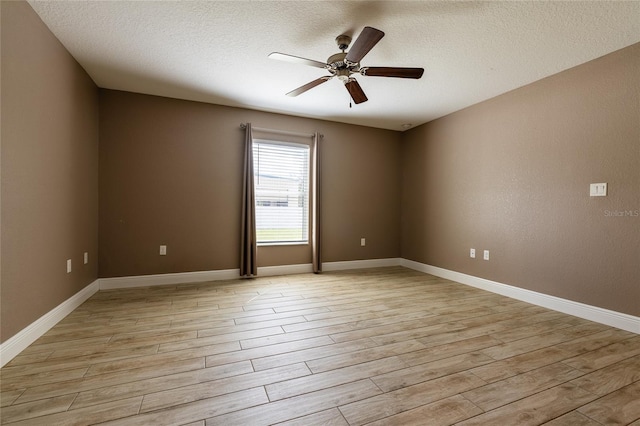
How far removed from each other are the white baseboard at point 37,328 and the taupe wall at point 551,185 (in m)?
4.65

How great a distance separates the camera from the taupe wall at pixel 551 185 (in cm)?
253

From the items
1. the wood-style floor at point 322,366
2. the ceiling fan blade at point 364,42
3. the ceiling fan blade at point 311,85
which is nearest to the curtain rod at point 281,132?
the ceiling fan blade at point 311,85

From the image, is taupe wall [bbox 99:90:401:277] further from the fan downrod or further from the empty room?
the fan downrod

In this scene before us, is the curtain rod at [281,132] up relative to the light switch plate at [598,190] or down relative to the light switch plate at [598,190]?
up

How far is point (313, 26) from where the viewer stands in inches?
90.4

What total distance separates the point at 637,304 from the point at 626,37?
226cm

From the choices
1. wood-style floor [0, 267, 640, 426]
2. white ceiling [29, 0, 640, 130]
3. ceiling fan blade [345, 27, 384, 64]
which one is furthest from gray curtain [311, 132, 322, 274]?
ceiling fan blade [345, 27, 384, 64]

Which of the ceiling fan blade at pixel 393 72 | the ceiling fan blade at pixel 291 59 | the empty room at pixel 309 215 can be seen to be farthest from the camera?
the ceiling fan blade at pixel 393 72

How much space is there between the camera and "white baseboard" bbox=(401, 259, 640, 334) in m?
2.49

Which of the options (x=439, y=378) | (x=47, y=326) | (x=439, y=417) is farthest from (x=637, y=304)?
(x=47, y=326)

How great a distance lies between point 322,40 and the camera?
2.49 metres

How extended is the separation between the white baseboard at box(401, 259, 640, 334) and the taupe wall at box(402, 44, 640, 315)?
62 millimetres

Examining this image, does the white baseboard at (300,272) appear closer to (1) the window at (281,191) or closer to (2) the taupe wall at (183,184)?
(2) the taupe wall at (183,184)

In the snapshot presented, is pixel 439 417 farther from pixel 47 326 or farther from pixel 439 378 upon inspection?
pixel 47 326
